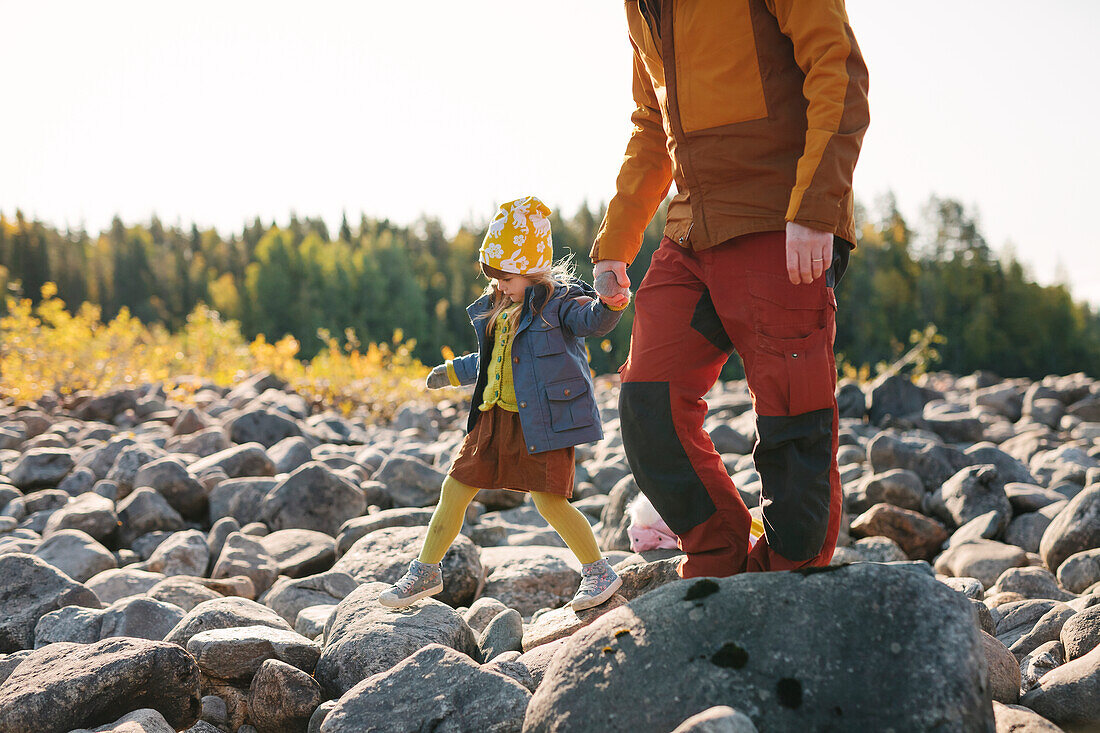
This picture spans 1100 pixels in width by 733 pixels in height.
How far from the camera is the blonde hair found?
10.9 ft

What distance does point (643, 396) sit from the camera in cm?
239

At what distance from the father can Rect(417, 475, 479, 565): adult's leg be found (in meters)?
1.04

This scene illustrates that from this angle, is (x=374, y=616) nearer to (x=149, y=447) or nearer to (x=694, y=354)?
(x=694, y=354)

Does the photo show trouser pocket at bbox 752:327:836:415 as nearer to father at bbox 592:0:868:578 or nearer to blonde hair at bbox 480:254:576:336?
father at bbox 592:0:868:578

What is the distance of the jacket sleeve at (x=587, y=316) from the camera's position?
9.90 ft

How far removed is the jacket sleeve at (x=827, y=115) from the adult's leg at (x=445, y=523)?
67.3 inches

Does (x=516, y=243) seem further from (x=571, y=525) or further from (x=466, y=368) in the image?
(x=571, y=525)

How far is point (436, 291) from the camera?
2291 inches

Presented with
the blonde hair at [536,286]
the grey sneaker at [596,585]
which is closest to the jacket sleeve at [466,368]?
the blonde hair at [536,286]

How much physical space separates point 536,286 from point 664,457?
1180 mm

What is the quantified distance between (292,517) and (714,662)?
3.77 meters

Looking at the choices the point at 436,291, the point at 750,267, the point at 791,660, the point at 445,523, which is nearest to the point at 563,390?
the point at 445,523

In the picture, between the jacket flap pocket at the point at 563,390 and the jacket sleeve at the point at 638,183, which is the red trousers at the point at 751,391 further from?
the jacket flap pocket at the point at 563,390

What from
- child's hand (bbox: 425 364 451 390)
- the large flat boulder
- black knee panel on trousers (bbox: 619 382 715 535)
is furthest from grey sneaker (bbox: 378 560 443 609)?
the large flat boulder
